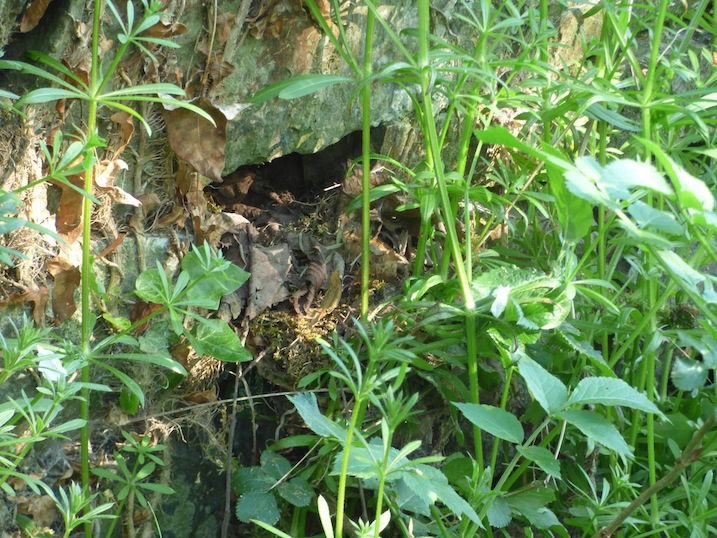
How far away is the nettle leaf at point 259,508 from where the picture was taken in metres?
1.61

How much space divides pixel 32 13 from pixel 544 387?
4.28 feet

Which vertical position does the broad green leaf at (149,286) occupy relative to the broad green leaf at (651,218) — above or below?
below

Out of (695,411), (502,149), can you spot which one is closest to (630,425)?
(695,411)

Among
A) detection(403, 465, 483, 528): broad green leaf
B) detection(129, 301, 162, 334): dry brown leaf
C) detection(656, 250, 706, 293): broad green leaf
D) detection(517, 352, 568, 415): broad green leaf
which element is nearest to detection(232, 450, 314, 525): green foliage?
detection(129, 301, 162, 334): dry brown leaf

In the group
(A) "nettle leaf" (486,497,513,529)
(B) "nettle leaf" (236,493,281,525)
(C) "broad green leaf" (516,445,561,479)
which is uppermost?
(C) "broad green leaf" (516,445,561,479)

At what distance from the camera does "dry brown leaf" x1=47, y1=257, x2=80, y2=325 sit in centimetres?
159

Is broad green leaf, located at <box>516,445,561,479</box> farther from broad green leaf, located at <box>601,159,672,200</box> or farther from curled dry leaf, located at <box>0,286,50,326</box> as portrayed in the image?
curled dry leaf, located at <box>0,286,50,326</box>

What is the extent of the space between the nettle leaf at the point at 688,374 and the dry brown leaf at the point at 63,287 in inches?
50.7

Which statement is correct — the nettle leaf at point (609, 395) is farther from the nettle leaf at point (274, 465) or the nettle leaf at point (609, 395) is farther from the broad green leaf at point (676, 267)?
the nettle leaf at point (274, 465)

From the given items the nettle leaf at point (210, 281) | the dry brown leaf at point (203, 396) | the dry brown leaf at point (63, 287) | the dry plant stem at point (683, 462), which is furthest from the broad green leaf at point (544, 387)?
the dry brown leaf at point (63, 287)

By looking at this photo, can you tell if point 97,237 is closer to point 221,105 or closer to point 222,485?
point 221,105

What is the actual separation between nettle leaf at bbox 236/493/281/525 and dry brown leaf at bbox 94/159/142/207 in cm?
76

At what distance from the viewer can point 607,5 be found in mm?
1588

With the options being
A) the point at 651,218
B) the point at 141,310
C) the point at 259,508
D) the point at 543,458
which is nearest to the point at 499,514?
the point at 543,458
